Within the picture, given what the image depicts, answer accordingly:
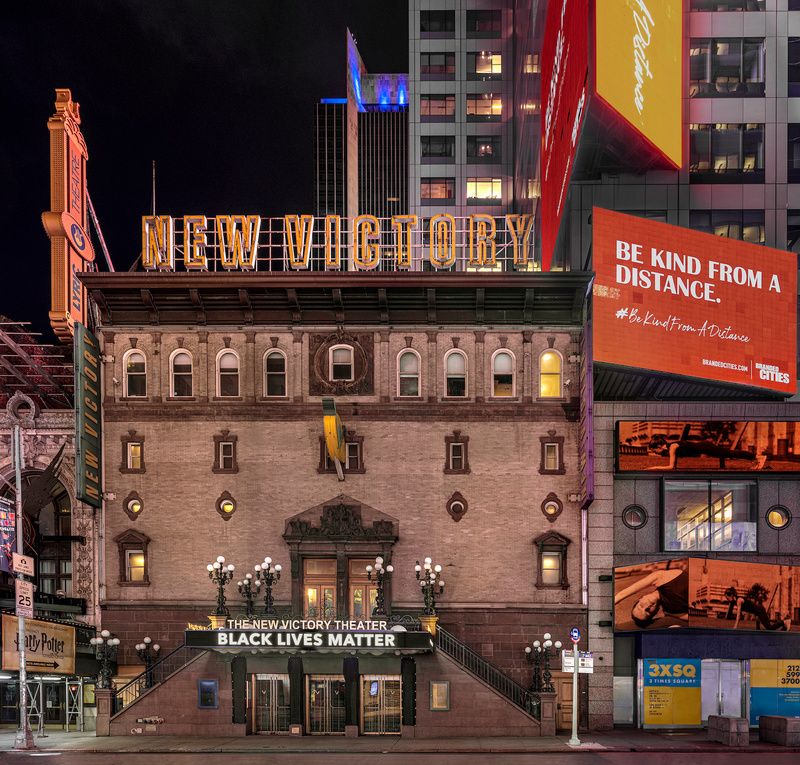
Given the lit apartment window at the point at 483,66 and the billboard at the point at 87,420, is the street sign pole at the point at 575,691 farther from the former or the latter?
the lit apartment window at the point at 483,66

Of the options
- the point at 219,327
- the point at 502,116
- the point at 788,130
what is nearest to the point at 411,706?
the point at 219,327

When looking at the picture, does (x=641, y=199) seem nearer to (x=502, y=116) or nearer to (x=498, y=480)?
(x=498, y=480)

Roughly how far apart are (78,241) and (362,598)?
20295 mm

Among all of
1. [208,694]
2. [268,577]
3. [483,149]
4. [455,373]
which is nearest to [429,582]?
[268,577]

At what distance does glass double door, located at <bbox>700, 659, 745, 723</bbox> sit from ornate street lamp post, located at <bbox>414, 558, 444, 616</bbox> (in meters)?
11.5

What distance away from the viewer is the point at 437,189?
83.6 m

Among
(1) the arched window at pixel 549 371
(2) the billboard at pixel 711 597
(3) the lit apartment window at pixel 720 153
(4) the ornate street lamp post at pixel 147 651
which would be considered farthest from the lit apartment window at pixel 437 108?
(4) the ornate street lamp post at pixel 147 651

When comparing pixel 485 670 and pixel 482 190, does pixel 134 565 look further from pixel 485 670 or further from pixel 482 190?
pixel 482 190

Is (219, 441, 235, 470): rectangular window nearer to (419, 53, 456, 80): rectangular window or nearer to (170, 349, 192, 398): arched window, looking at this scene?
(170, 349, 192, 398): arched window

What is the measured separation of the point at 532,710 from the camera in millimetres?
30828

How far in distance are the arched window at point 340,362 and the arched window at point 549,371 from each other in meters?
8.49

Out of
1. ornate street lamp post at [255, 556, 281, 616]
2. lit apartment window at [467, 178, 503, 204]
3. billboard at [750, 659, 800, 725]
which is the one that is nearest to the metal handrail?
ornate street lamp post at [255, 556, 281, 616]

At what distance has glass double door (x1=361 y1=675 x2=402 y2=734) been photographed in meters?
32.0

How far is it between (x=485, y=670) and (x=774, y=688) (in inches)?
478
